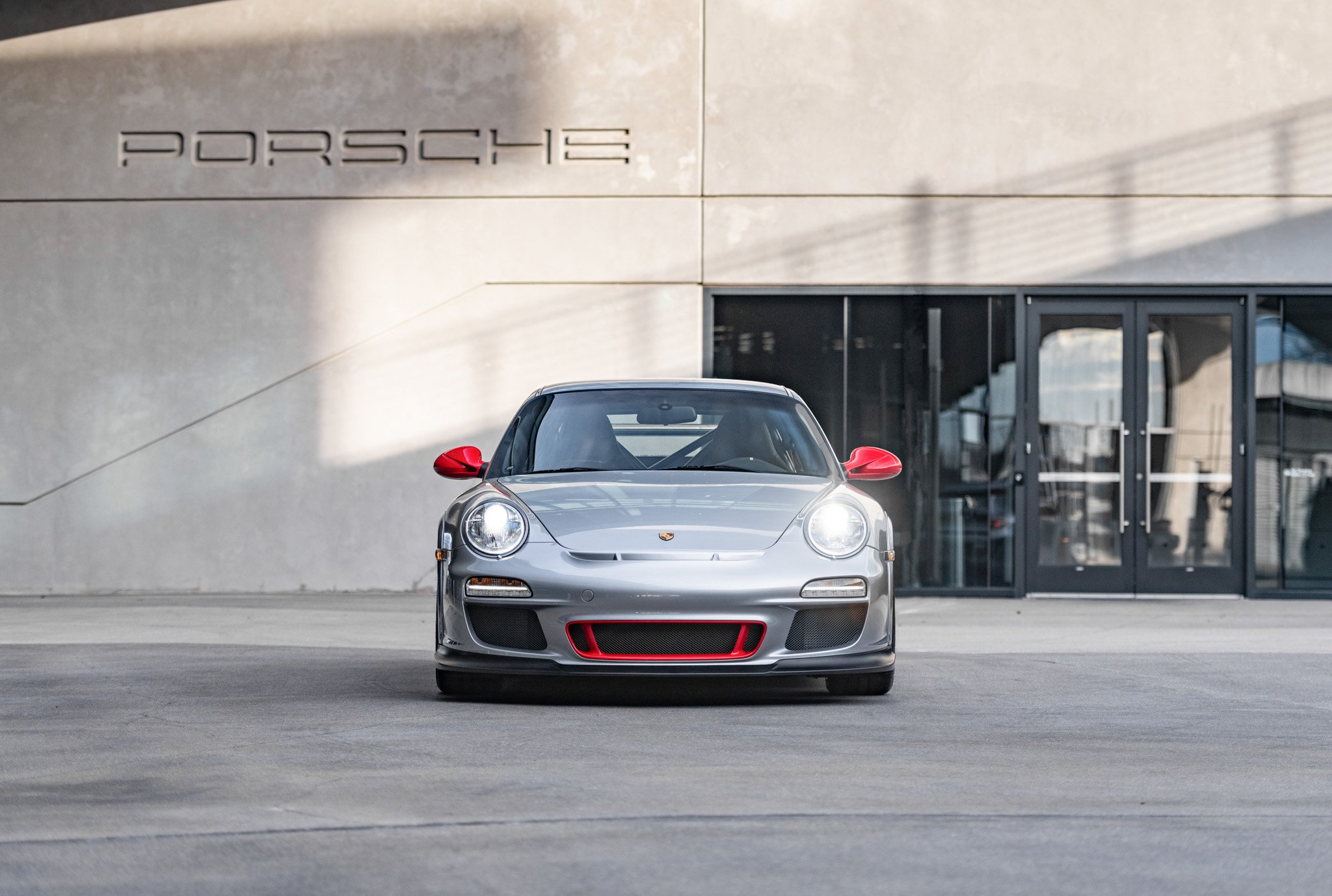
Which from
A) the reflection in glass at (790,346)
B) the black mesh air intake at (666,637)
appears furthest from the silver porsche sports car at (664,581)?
the reflection in glass at (790,346)

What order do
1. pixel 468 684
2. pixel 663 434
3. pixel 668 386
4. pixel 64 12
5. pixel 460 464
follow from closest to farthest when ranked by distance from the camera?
pixel 468 684 < pixel 663 434 < pixel 460 464 < pixel 668 386 < pixel 64 12

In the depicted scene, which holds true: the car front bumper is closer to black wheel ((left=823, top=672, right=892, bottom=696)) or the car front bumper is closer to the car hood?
the car hood

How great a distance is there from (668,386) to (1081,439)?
21.6ft

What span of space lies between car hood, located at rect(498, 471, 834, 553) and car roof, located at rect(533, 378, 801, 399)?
71cm

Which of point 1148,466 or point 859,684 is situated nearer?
point 859,684

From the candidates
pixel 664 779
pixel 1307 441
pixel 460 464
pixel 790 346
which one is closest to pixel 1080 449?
pixel 1307 441

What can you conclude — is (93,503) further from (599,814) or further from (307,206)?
(599,814)

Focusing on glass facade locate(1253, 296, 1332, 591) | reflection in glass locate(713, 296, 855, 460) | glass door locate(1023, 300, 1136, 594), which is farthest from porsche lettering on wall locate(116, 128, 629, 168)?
glass facade locate(1253, 296, 1332, 591)

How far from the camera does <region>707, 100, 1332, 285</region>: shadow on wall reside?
1323cm

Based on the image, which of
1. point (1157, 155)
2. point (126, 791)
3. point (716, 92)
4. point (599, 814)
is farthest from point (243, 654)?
point (1157, 155)

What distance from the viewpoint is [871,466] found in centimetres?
732

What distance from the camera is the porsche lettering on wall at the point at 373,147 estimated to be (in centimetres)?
1348

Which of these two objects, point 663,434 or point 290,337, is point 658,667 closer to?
point 663,434

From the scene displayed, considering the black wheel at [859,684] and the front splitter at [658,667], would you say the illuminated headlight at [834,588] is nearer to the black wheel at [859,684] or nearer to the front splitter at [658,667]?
the front splitter at [658,667]
